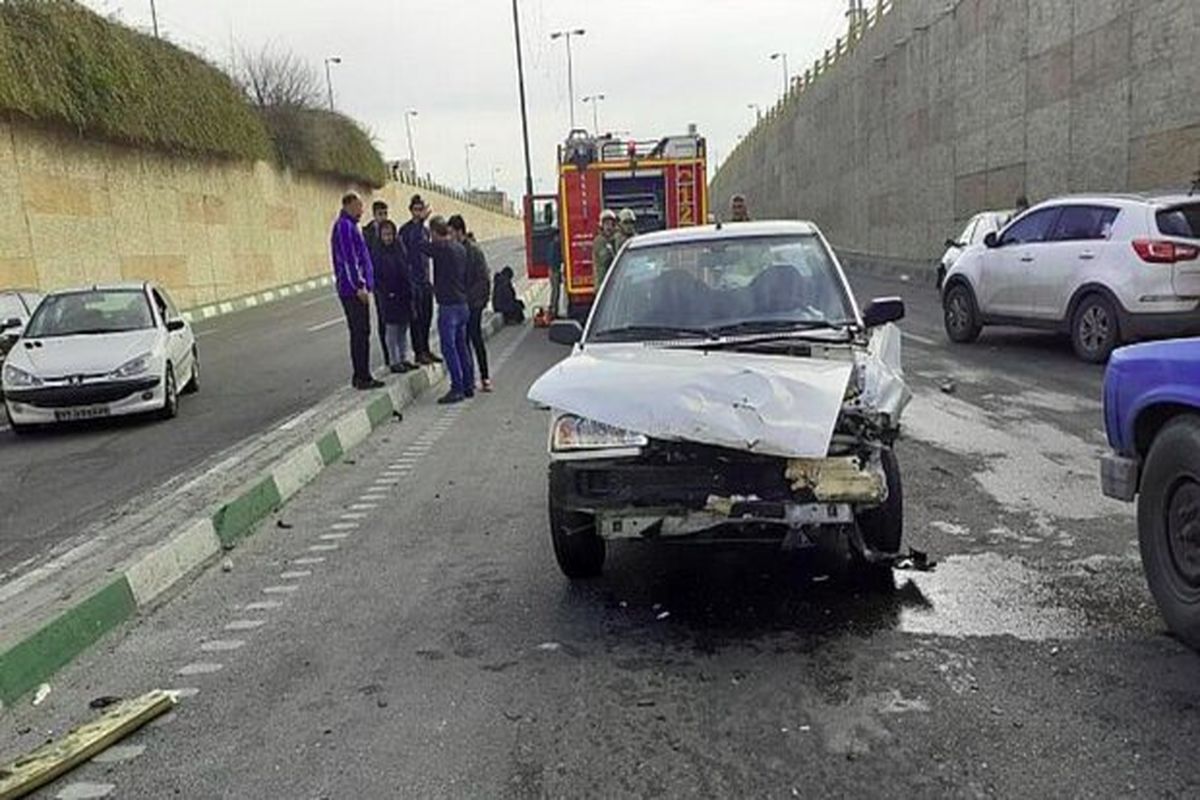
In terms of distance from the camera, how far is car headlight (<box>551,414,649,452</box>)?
4586 millimetres

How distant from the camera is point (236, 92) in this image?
119 feet

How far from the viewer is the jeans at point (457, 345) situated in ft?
36.2

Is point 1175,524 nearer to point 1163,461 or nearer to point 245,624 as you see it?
point 1163,461

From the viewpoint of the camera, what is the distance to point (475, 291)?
1148 centimetres

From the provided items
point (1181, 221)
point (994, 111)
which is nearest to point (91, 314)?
point (1181, 221)

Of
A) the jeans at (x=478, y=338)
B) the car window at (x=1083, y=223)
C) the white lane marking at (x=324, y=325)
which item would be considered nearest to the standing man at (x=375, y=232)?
the jeans at (x=478, y=338)

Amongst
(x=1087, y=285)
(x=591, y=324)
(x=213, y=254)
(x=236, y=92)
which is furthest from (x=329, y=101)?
(x=591, y=324)

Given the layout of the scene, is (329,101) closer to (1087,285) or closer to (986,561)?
(1087,285)

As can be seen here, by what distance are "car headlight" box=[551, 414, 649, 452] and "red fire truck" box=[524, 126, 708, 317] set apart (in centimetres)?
1323

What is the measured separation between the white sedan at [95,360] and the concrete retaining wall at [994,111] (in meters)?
15.7

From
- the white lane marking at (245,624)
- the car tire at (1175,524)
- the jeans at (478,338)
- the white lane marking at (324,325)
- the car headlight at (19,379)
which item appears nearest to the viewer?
the car tire at (1175,524)

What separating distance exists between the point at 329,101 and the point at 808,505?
158ft

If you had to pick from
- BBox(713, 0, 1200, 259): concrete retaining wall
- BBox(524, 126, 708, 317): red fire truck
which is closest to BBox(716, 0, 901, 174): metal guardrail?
BBox(713, 0, 1200, 259): concrete retaining wall

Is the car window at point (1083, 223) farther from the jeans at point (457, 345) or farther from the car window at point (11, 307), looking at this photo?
the car window at point (11, 307)
